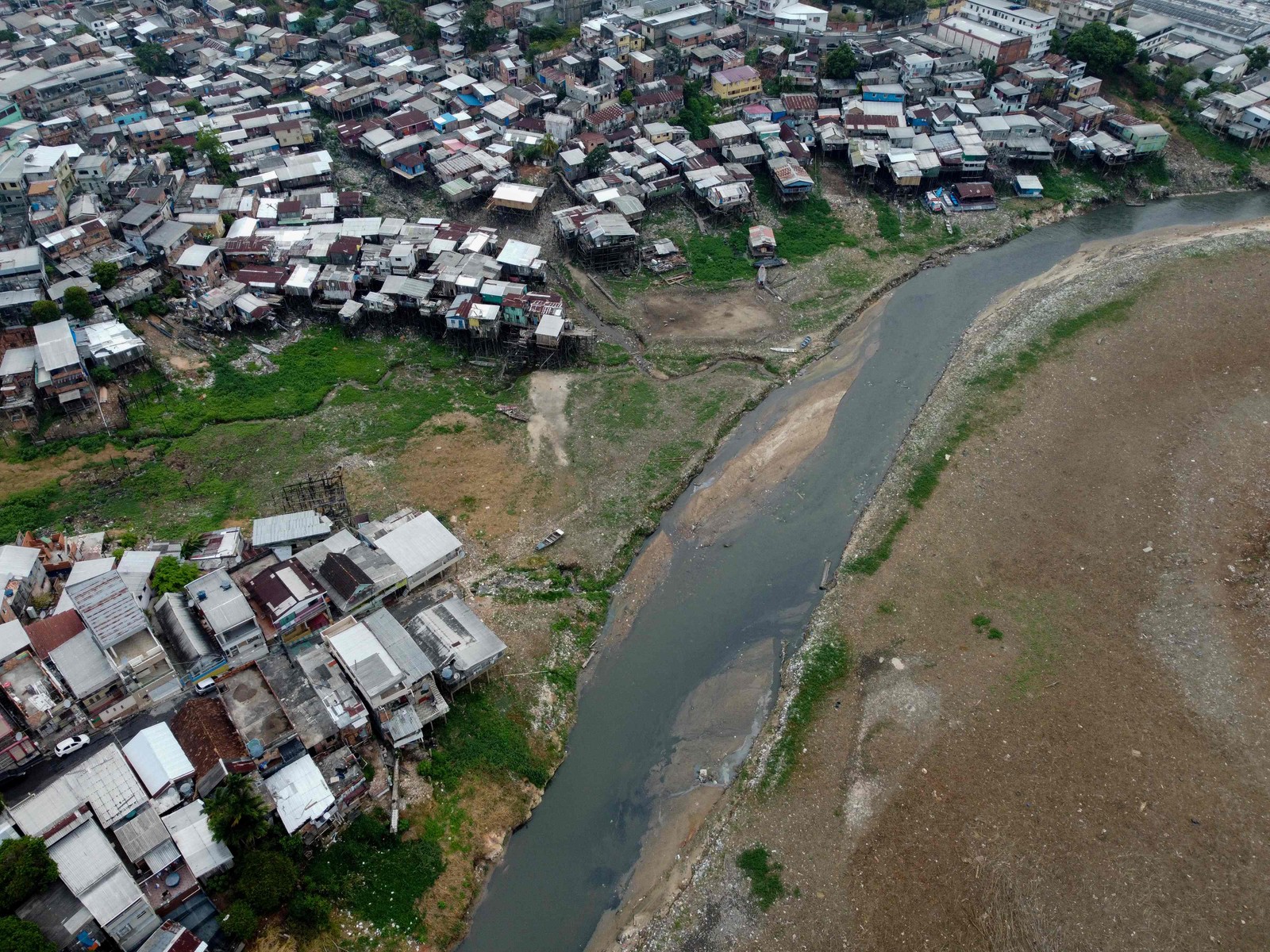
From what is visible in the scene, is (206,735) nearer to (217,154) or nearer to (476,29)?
(217,154)

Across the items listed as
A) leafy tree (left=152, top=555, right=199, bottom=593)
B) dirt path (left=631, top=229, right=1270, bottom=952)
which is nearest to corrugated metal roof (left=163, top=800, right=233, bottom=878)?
leafy tree (left=152, top=555, right=199, bottom=593)

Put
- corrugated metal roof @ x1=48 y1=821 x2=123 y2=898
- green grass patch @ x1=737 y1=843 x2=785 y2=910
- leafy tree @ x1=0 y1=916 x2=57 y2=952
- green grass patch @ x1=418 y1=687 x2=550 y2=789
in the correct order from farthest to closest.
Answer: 1. green grass patch @ x1=418 y1=687 x2=550 y2=789
2. green grass patch @ x1=737 y1=843 x2=785 y2=910
3. corrugated metal roof @ x1=48 y1=821 x2=123 y2=898
4. leafy tree @ x1=0 y1=916 x2=57 y2=952

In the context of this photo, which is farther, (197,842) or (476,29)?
(476,29)

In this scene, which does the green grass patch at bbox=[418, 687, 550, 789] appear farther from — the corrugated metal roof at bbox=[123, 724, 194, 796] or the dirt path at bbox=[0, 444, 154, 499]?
the dirt path at bbox=[0, 444, 154, 499]

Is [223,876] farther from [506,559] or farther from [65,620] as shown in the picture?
[506,559]

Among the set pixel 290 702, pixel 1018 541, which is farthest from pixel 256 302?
pixel 1018 541

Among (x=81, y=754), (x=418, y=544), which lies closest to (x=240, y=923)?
(x=81, y=754)

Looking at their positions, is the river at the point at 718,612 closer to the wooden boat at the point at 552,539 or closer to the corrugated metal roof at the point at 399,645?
the wooden boat at the point at 552,539
